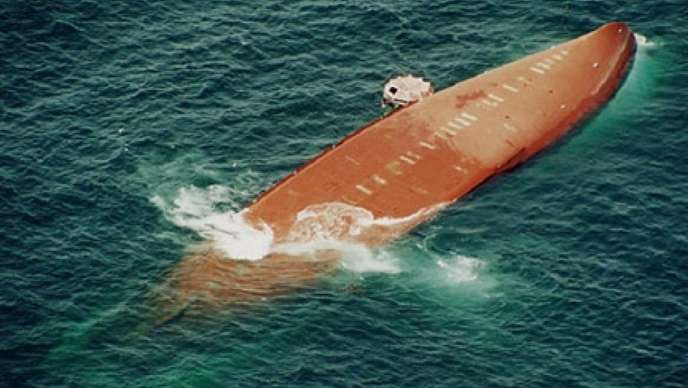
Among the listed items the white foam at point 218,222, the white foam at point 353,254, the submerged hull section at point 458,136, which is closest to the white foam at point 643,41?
the submerged hull section at point 458,136

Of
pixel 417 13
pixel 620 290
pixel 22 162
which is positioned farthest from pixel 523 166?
pixel 22 162

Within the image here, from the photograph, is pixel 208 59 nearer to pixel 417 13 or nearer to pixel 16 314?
pixel 417 13

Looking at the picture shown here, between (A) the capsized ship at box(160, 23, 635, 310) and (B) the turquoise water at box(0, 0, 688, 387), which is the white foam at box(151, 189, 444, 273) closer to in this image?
(A) the capsized ship at box(160, 23, 635, 310)

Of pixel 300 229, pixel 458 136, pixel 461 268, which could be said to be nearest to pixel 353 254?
pixel 300 229

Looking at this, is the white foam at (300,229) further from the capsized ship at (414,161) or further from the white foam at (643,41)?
the white foam at (643,41)

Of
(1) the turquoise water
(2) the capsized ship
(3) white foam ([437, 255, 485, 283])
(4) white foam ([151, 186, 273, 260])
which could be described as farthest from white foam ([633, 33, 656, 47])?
(4) white foam ([151, 186, 273, 260])

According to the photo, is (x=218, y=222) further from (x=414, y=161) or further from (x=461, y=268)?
(x=461, y=268)
